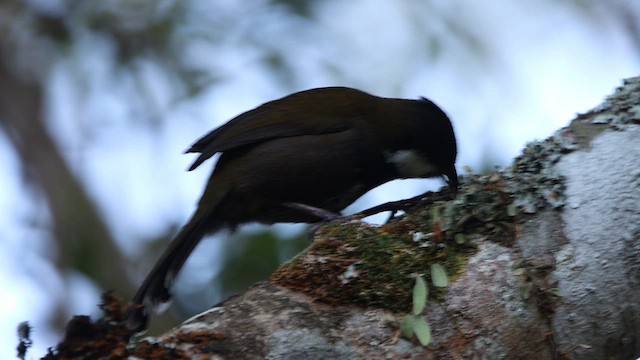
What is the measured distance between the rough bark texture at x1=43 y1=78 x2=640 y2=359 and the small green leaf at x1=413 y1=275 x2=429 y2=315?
0.07 feet

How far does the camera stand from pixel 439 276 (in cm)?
232

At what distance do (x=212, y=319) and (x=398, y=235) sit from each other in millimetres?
654

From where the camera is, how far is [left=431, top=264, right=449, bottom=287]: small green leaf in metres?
2.30

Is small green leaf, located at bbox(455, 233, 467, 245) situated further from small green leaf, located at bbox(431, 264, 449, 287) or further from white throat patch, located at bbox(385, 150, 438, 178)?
white throat patch, located at bbox(385, 150, 438, 178)

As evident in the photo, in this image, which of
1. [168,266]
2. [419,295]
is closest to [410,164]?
[168,266]

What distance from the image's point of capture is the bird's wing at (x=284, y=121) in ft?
12.0

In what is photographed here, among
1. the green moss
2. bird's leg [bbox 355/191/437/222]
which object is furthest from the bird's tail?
the green moss

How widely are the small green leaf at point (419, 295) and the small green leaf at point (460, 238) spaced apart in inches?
8.5

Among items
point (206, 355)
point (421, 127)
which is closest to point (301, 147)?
point (421, 127)

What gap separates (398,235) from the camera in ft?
8.14

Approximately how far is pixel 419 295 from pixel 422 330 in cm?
11

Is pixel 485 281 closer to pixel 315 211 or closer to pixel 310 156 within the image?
pixel 315 211

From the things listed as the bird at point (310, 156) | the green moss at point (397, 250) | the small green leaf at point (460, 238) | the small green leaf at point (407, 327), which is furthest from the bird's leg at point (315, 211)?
the small green leaf at point (407, 327)

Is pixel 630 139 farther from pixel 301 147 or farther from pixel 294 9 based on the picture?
pixel 294 9
